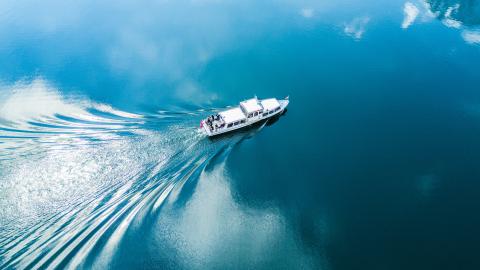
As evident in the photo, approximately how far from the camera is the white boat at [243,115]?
56.0 m

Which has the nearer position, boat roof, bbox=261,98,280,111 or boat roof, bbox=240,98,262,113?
boat roof, bbox=240,98,262,113

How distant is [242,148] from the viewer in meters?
56.3

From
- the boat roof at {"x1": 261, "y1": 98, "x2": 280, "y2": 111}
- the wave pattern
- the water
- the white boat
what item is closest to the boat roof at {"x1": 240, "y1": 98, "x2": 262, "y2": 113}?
the white boat

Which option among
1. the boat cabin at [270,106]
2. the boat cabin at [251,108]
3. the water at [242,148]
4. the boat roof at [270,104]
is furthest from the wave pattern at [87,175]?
the boat roof at [270,104]

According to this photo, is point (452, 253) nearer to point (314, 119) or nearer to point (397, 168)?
point (397, 168)

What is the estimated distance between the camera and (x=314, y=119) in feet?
204

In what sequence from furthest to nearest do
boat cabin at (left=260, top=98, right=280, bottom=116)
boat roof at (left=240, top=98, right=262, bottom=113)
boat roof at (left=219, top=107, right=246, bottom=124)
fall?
boat cabin at (left=260, top=98, right=280, bottom=116)
boat roof at (left=240, top=98, right=262, bottom=113)
boat roof at (left=219, top=107, right=246, bottom=124)

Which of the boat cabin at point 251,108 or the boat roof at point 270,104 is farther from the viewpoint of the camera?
the boat roof at point 270,104

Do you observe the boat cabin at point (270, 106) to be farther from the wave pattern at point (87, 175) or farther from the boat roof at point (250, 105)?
the wave pattern at point (87, 175)

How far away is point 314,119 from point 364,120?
959 cm

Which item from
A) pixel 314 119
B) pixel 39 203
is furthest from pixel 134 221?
pixel 314 119

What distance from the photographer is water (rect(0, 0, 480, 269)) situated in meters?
42.6

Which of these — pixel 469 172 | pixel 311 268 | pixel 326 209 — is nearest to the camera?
pixel 311 268

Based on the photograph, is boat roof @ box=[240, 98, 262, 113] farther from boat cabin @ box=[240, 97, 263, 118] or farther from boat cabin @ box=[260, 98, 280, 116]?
boat cabin @ box=[260, 98, 280, 116]
